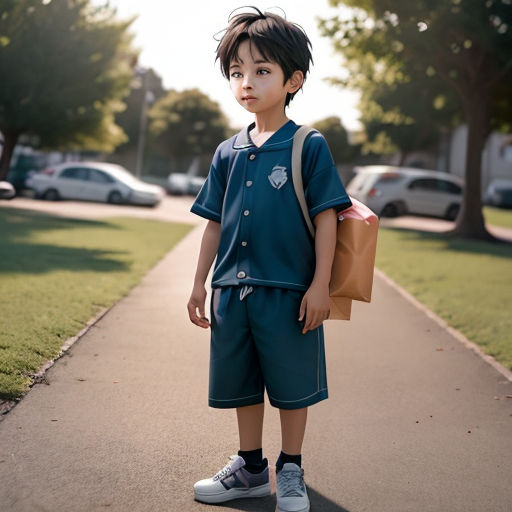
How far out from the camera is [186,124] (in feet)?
238

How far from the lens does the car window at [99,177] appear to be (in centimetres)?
2811

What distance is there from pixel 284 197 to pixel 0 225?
587 inches

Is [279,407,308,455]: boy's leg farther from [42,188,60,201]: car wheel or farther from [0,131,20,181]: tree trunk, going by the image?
[42,188,60,201]: car wheel

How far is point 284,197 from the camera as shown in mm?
3193

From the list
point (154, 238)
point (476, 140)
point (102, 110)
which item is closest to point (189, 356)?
point (154, 238)

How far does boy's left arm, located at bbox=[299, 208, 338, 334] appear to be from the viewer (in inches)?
123

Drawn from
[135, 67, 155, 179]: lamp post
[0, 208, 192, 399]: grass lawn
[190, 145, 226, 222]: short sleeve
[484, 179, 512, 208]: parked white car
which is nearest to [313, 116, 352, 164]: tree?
[135, 67, 155, 179]: lamp post

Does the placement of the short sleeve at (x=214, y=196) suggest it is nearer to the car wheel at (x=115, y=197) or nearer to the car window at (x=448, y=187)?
the car window at (x=448, y=187)

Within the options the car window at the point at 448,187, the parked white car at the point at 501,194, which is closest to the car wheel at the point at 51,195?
the car window at the point at 448,187

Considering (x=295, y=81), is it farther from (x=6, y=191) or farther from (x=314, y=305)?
(x=6, y=191)

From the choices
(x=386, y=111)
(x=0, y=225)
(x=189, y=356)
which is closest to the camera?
(x=189, y=356)

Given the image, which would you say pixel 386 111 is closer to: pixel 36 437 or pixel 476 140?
pixel 476 140

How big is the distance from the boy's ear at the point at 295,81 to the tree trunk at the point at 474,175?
18443 mm

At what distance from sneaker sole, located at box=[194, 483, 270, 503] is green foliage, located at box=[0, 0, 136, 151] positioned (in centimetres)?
2155
